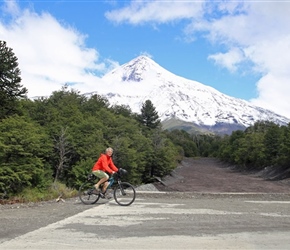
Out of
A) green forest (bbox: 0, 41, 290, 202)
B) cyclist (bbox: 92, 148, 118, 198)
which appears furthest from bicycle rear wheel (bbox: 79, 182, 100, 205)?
green forest (bbox: 0, 41, 290, 202)

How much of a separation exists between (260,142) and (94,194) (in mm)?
85692

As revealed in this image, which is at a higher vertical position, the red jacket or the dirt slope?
the red jacket

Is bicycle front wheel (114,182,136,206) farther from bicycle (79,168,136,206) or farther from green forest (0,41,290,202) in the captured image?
green forest (0,41,290,202)

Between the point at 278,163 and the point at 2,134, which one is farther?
the point at 278,163

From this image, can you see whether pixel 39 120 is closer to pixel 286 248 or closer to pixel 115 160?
pixel 115 160

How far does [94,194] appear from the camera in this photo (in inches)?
513

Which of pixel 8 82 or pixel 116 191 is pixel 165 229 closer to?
pixel 116 191

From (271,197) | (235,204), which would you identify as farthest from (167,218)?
(271,197)

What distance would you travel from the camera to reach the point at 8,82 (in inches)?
1670

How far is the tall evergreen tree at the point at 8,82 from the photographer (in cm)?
4191

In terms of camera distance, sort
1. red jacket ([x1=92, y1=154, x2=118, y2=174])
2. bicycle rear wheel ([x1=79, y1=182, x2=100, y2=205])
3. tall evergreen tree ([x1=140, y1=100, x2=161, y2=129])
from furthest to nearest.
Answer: tall evergreen tree ([x1=140, y1=100, x2=161, y2=129])
bicycle rear wheel ([x1=79, y1=182, x2=100, y2=205])
red jacket ([x1=92, y1=154, x2=118, y2=174])

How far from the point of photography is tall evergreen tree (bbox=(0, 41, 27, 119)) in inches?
1650

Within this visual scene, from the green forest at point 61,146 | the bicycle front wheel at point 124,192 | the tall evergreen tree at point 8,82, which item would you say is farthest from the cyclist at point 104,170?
the tall evergreen tree at point 8,82

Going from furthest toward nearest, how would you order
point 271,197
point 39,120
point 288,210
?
1. point 39,120
2. point 271,197
3. point 288,210
